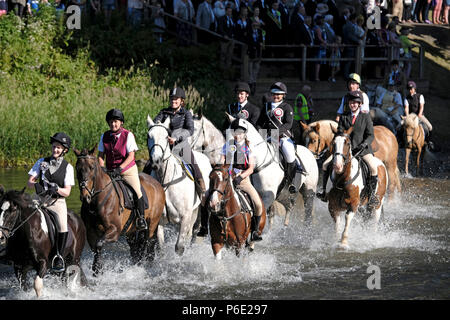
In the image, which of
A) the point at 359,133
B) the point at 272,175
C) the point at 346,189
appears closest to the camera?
the point at 346,189

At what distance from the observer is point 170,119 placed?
43.4ft

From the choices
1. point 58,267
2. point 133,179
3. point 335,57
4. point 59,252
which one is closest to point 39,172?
point 59,252

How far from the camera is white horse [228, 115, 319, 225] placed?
1378 cm

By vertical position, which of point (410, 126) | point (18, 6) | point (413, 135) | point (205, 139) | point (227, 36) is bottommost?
point (413, 135)

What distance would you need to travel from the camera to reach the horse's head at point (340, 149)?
1311 centimetres

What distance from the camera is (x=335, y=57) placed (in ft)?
95.8

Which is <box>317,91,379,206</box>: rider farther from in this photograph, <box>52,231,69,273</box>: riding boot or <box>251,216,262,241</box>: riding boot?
<box>52,231,69,273</box>: riding boot

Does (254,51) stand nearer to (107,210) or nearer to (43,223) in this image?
(107,210)

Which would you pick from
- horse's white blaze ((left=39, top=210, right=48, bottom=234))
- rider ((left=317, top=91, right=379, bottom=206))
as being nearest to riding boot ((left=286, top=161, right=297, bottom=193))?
rider ((left=317, top=91, right=379, bottom=206))

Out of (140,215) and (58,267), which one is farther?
(140,215)

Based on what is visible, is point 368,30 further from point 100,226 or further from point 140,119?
point 100,226

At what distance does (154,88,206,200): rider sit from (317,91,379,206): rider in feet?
7.32

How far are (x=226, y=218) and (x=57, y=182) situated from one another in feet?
8.05

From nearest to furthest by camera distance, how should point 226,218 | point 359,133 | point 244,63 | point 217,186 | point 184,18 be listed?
point 217,186 < point 226,218 < point 359,133 < point 244,63 < point 184,18
